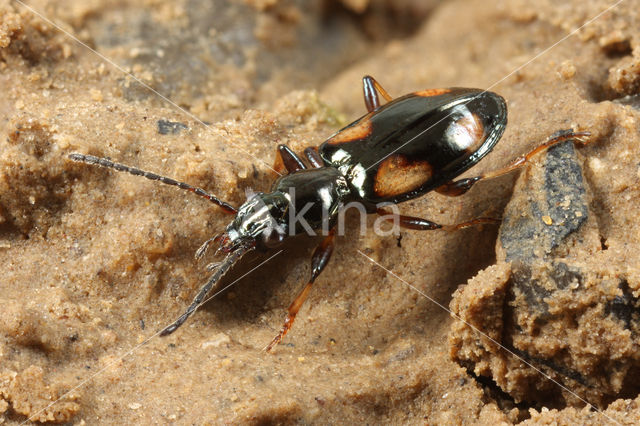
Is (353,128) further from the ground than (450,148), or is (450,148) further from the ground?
(353,128)

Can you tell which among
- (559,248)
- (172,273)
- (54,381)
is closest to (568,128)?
(559,248)

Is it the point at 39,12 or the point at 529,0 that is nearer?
the point at 39,12

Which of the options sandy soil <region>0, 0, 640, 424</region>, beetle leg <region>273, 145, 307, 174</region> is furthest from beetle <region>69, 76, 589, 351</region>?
sandy soil <region>0, 0, 640, 424</region>

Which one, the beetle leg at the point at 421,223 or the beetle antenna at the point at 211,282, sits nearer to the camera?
the beetle antenna at the point at 211,282

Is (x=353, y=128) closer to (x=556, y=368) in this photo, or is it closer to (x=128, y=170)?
(x=128, y=170)

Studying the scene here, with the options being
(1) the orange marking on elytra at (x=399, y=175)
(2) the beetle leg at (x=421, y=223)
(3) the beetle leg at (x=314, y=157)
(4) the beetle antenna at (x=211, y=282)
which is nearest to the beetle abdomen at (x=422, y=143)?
(1) the orange marking on elytra at (x=399, y=175)

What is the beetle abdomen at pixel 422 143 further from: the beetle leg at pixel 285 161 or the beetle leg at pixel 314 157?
the beetle leg at pixel 285 161
